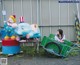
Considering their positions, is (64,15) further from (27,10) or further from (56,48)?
(56,48)

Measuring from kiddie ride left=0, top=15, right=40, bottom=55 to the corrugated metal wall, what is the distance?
6.34 ft

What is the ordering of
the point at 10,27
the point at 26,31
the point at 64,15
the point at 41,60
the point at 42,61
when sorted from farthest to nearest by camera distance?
the point at 64,15 < the point at 10,27 < the point at 26,31 < the point at 41,60 < the point at 42,61

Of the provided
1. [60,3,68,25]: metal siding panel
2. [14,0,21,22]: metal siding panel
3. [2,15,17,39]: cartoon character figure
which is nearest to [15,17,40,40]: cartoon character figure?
[2,15,17,39]: cartoon character figure

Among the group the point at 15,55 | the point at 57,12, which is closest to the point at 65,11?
the point at 57,12

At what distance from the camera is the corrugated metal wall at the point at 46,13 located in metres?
13.2

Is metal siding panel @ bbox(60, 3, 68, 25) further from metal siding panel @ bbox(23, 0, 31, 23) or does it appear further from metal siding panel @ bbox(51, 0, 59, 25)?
metal siding panel @ bbox(23, 0, 31, 23)

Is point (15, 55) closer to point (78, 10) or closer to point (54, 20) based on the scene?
point (54, 20)

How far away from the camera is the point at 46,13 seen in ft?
43.6

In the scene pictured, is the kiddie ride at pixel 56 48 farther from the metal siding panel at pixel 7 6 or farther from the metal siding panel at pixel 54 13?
the metal siding panel at pixel 7 6

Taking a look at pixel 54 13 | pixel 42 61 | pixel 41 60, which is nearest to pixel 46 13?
pixel 54 13

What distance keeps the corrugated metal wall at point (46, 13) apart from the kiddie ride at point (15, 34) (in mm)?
1933

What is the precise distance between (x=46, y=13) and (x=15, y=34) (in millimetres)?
2488

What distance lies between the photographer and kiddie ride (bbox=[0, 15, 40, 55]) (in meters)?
11.1

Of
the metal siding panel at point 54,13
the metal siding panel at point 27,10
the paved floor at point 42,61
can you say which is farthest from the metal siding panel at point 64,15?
the paved floor at point 42,61
